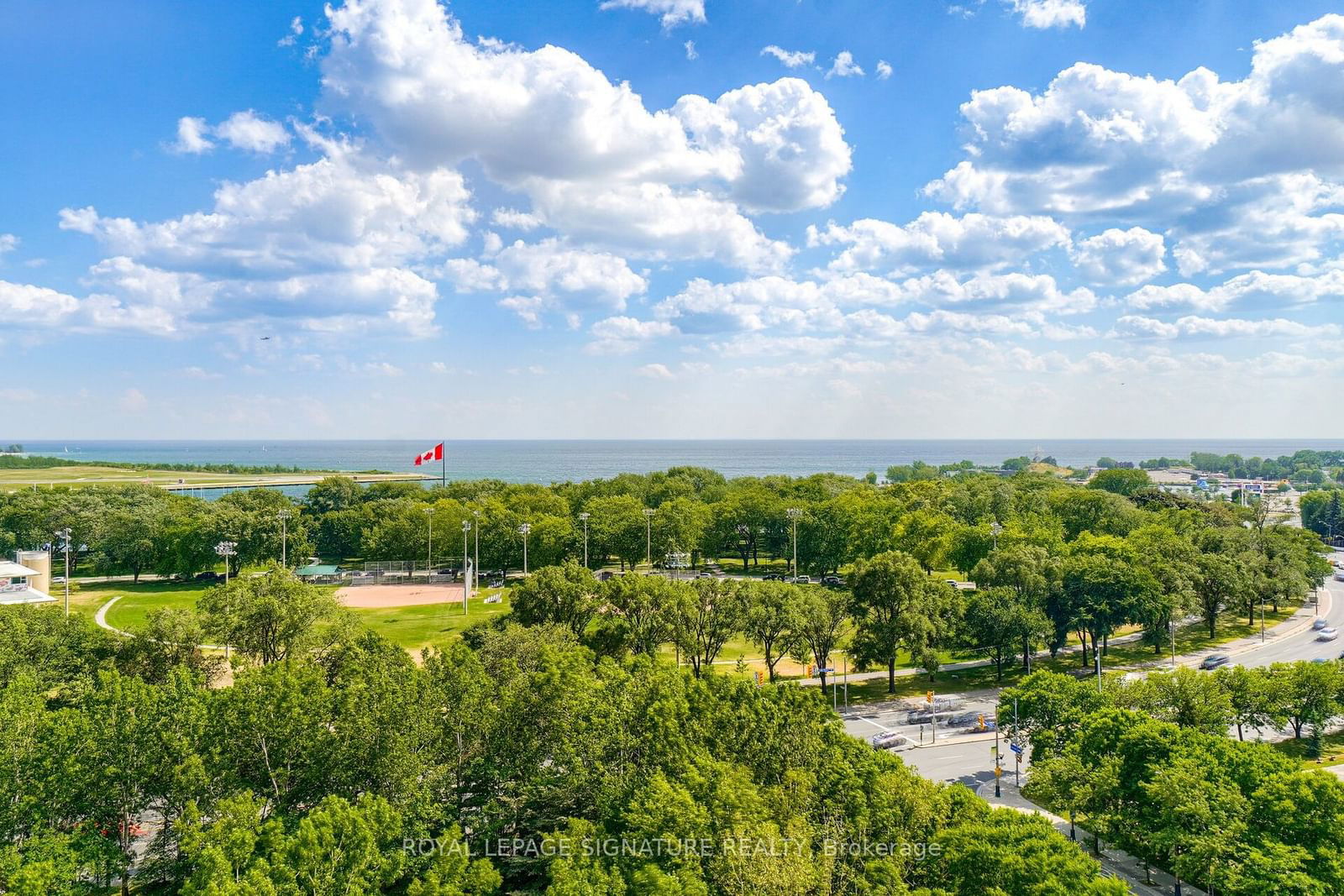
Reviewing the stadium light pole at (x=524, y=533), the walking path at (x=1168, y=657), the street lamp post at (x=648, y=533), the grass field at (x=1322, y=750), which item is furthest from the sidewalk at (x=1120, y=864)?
the street lamp post at (x=648, y=533)

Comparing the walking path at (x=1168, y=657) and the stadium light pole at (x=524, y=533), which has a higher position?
the stadium light pole at (x=524, y=533)

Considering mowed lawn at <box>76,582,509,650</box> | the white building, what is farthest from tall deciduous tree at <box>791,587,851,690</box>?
the white building

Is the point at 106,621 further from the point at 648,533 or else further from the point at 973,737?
the point at 973,737

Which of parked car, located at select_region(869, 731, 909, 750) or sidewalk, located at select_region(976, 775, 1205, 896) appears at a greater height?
parked car, located at select_region(869, 731, 909, 750)

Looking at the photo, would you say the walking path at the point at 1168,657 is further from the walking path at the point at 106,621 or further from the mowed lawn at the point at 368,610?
the walking path at the point at 106,621

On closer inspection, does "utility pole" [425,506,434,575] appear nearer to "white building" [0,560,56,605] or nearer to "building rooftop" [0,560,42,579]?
"white building" [0,560,56,605]

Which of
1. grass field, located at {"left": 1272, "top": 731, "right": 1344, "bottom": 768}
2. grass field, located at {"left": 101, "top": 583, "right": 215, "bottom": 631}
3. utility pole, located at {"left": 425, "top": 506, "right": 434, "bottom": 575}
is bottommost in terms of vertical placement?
grass field, located at {"left": 101, "top": 583, "right": 215, "bottom": 631}
